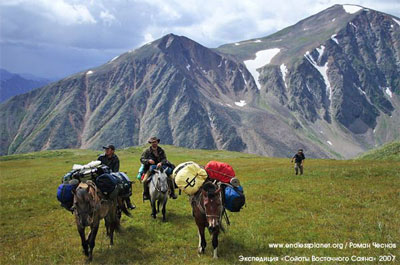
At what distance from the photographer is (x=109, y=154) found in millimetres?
14547

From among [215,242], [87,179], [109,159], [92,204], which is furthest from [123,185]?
[215,242]

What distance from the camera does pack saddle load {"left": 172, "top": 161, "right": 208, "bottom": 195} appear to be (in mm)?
11086

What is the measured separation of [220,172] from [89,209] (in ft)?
17.0

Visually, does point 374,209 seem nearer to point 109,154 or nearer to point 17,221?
point 109,154

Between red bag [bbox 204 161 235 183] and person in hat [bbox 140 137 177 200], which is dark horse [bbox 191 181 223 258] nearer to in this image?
red bag [bbox 204 161 235 183]

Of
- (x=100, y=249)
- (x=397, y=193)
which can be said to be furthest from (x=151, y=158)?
(x=397, y=193)

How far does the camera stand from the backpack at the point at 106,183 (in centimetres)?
1172

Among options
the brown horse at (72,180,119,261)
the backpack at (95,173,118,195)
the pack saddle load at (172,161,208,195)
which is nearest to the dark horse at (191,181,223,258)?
the pack saddle load at (172,161,208,195)

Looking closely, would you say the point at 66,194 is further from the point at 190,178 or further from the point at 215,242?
the point at 215,242

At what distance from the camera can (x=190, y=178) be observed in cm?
1116

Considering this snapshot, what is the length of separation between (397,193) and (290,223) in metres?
9.94

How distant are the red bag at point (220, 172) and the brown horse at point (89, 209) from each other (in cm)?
447

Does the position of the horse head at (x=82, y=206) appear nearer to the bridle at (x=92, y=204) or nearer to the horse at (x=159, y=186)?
the bridle at (x=92, y=204)

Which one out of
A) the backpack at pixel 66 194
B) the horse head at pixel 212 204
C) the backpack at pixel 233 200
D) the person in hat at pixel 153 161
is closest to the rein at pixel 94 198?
the backpack at pixel 66 194
